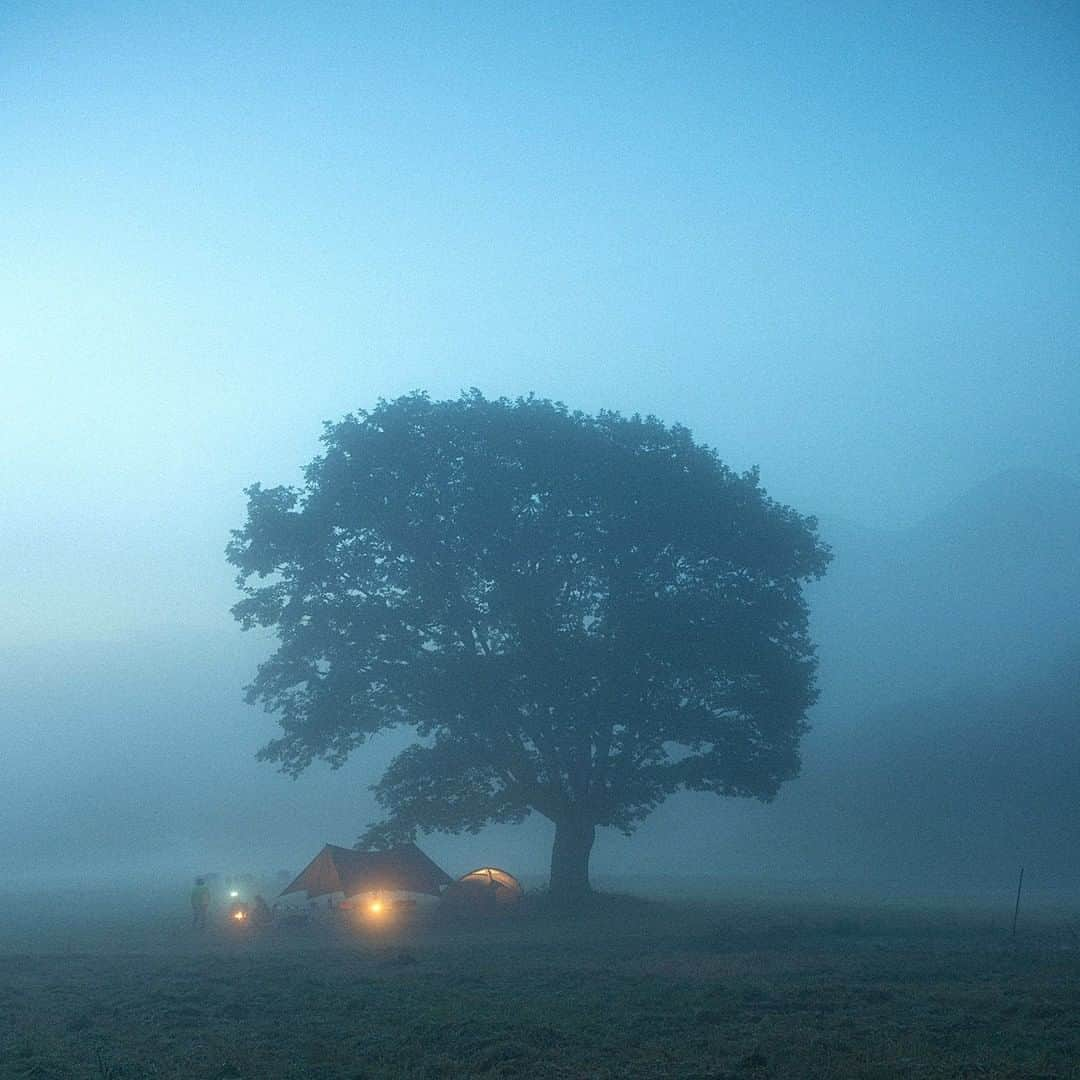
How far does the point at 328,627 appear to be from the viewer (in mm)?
39250

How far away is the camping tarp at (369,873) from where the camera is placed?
40500 mm

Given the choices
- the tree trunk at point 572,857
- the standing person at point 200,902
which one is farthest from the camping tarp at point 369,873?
the tree trunk at point 572,857

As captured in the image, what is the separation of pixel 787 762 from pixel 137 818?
364ft

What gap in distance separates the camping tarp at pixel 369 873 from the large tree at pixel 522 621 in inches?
96.8

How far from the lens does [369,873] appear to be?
134ft

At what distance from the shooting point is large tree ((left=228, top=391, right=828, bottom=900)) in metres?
38.8

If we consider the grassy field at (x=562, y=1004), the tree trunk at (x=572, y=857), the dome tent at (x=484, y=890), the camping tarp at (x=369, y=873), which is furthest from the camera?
the camping tarp at (x=369, y=873)

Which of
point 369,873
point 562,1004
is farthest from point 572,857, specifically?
point 562,1004

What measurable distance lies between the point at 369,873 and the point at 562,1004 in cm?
2234


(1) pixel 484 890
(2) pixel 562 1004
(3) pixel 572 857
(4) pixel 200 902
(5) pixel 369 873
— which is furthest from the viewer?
(5) pixel 369 873

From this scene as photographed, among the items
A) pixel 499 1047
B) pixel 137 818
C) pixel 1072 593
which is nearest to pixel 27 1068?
pixel 499 1047

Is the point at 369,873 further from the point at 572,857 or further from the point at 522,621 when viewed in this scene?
the point at 522,621

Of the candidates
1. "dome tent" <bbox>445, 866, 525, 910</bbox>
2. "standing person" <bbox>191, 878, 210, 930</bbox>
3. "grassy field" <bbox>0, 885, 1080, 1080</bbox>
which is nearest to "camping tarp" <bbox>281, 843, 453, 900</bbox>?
"dome tent" <bbox>445, 866, 525, 910</bbox>

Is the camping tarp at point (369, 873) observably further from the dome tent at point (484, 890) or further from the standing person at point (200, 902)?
the standing person at point (200, 902)
